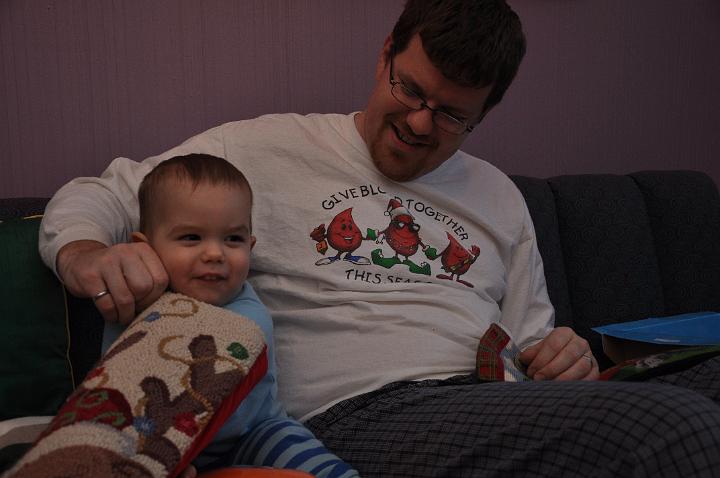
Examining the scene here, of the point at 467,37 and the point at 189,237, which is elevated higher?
the point at 467,37

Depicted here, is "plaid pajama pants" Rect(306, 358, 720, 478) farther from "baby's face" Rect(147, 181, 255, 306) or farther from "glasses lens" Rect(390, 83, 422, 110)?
"glasses lens" Rect(390, 83, 422, 110)

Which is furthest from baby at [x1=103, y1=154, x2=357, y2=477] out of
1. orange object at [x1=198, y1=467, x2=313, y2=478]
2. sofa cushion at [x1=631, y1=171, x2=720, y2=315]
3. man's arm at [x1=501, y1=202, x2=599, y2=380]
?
sofa cushion at [x1=631, y1=171, x2=720, y2=315]

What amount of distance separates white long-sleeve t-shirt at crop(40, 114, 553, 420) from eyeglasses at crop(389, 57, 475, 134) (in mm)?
126

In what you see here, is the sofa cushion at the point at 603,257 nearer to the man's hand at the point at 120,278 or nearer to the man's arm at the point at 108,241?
the man's arm at the point at 108,241

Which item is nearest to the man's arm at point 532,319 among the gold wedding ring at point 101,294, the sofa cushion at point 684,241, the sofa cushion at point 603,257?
the sofa cushion at point 603,257

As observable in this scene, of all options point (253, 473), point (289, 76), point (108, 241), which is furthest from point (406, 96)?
point (253, 473)

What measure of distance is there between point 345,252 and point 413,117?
276mm

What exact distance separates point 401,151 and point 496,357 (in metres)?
0.41

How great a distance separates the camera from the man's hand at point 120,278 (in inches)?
40.1

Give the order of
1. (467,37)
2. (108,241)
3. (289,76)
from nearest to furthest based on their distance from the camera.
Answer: (108,241) → (467,37) → (289,76)

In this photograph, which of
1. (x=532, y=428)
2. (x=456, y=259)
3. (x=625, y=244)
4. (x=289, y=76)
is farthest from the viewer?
(x=625, y=244)

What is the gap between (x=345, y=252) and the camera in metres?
1.35

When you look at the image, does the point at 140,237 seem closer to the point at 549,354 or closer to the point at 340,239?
the point at 340,239

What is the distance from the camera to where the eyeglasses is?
1.37 m
